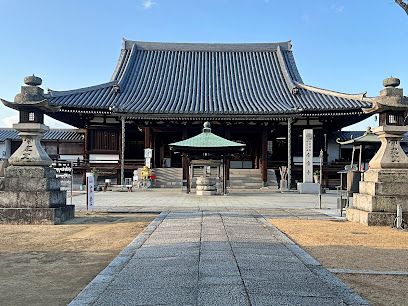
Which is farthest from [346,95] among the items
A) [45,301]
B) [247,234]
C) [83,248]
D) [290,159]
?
[45,301]

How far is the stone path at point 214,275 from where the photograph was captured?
4023mm

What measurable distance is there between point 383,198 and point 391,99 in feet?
9.04

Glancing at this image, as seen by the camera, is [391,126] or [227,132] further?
[227,132]

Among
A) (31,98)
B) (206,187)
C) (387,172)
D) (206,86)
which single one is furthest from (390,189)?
(206,86)

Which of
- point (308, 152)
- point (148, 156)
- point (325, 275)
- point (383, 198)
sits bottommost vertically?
point (325, 275)

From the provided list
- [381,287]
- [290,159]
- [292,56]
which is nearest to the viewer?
[381,287]

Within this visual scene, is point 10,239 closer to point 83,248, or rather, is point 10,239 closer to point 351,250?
point 83,248

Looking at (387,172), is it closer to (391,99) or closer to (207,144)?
(391,99)

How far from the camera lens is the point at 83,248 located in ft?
23.0

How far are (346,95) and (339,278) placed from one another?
22.9m

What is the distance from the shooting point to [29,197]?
10.1m

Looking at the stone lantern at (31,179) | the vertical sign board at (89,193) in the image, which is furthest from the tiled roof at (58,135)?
the stone lantern at (31,179)

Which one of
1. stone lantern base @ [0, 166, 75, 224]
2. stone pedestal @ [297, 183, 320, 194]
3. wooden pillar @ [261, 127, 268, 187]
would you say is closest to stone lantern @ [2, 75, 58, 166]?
stone lantern base @ [0, 166, 75, 224]

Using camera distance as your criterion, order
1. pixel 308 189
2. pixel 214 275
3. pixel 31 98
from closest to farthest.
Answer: pixel 214 275, pixel 31 98, pixel 308 189
